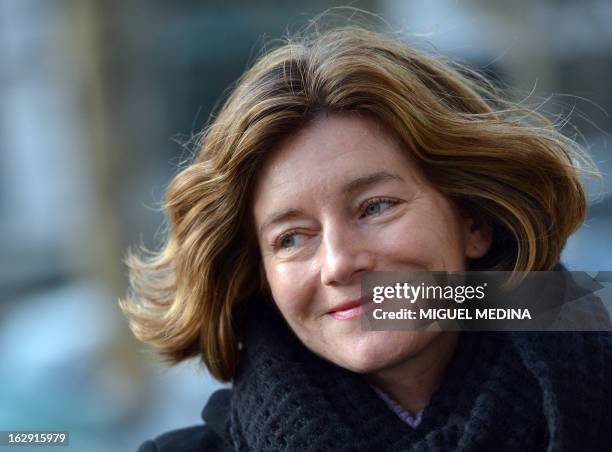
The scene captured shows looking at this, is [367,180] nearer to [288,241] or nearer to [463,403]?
[288,241]

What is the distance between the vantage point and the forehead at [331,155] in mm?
1596

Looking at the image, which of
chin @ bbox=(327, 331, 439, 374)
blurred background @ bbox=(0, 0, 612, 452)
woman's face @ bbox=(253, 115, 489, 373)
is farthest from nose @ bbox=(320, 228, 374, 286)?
blurred background @ bbox=(0, 0, 612, 452)

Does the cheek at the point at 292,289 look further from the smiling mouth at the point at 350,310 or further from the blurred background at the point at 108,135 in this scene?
the blurred background at the point at 108,135

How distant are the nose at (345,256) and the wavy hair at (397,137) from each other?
0.19 m

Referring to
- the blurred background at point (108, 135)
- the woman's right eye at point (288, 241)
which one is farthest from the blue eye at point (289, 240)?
the blurred background at point (108, 135)

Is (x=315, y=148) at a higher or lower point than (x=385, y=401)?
higher

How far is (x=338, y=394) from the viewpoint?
1.69m

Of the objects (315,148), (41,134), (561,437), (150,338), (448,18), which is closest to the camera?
(561,437)

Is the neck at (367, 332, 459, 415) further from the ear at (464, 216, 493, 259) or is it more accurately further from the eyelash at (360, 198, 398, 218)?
the eyelash at (360, 198, 398, 218)

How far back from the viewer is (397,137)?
1.64 metres

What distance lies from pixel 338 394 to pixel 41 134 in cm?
496

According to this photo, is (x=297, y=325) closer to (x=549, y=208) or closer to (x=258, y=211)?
(x=258, y=211)

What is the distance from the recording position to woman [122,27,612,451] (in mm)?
1564

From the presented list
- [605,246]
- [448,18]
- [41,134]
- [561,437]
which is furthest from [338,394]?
[41,134]
